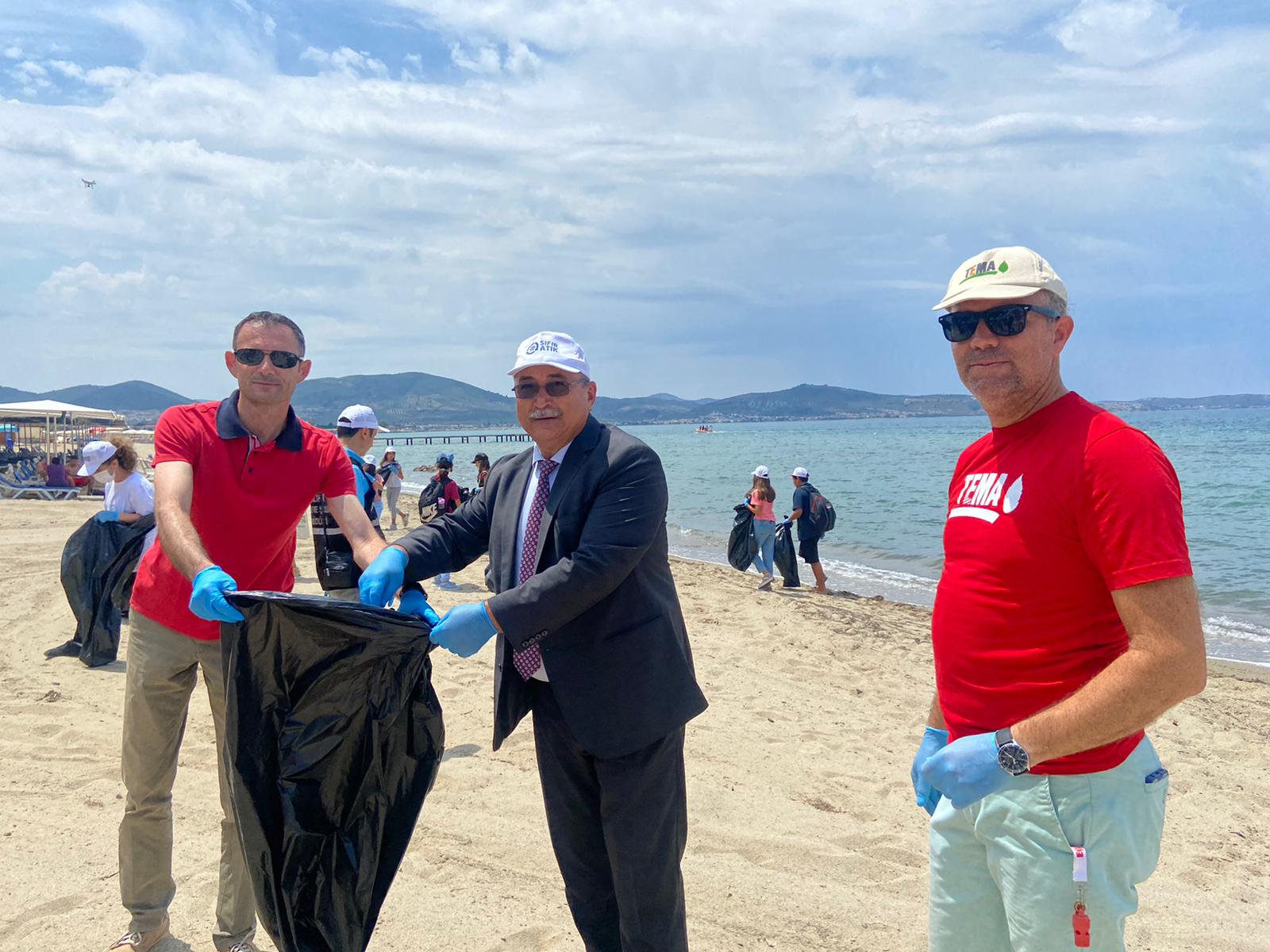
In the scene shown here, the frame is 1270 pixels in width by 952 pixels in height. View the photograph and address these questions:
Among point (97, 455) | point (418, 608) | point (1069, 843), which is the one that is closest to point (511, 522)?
point (418, 608)

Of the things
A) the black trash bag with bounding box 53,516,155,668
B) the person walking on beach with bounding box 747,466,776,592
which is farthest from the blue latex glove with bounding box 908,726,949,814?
the person walking on beach with bounding box 747,466,776,592

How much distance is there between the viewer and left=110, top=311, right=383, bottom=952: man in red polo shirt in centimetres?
286

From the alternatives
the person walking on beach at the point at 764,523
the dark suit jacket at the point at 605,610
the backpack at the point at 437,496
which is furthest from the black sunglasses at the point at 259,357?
the person walking on beach at the point at 764,523

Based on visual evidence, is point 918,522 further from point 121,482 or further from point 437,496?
point 121,482

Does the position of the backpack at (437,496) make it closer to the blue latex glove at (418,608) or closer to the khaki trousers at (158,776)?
the khaki trousers at (158,776)

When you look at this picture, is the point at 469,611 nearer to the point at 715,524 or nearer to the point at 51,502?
the point at 51,502

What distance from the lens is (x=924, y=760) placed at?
207 centimetres

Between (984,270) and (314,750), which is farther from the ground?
(984,270)

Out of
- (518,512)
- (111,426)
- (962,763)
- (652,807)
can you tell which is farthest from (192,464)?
(111,426)

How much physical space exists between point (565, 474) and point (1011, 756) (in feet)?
4.31

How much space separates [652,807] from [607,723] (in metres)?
0.28

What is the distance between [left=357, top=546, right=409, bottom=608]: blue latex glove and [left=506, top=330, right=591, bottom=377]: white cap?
0.64 m

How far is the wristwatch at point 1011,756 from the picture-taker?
1744 mm

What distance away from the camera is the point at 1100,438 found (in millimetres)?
1734
